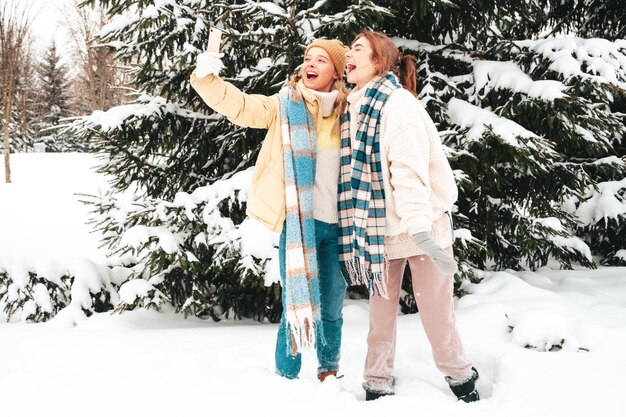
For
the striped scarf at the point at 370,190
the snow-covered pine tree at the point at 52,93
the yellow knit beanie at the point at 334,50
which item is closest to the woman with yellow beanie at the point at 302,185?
the yellow knit beanie at the point at 334,50

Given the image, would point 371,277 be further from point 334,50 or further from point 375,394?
point 334,50

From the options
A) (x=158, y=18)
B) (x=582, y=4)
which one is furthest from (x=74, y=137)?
(x=582, y=4)

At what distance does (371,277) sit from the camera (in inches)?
88.1

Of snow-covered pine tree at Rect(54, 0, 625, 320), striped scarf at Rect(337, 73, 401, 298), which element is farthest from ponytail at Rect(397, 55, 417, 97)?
snow-covered pine tree at Rect(54, 0, 625, 320)

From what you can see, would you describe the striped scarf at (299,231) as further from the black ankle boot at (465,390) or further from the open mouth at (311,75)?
the black ankle boot at (465,390)

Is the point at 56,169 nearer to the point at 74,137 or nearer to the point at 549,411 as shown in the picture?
the point at 74,137

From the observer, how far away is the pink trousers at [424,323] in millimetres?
2236

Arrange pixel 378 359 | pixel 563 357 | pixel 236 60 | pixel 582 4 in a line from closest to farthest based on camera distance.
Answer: pixel 378 359 → pixel 563 357 → pixel 236 60 → pixel 582 4

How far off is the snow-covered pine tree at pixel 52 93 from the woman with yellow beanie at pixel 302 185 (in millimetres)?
32836

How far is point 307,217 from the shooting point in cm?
227

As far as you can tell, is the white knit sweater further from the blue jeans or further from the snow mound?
the snow mound

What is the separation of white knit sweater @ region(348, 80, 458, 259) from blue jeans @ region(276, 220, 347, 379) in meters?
0.33

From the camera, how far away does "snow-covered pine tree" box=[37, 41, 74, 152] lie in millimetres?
30844

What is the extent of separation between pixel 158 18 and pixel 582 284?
Answer: 4.50 m
